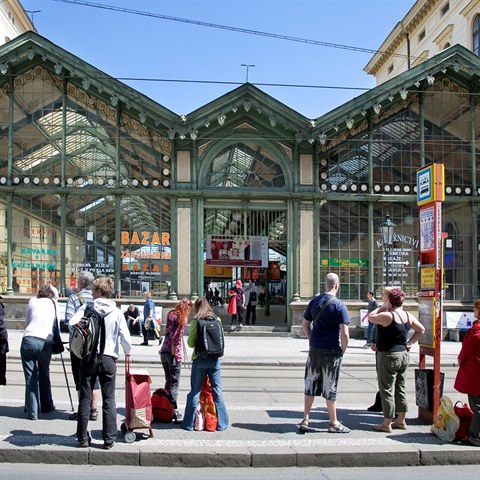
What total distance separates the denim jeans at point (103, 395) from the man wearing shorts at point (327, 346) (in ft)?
7.60

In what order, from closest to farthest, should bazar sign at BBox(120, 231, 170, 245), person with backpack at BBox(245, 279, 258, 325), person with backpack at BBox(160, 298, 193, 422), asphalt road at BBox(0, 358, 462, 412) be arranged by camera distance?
person with backpack at BBox(160, 298, 193, 422), asphalt road at BBox(0, 358, 462, 412), bazar sign at BBox(120, 231, 170, 245), person with backpack at BBox(245, 279, 258, 325)

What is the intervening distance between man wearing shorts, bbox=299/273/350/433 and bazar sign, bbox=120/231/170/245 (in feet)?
46.7

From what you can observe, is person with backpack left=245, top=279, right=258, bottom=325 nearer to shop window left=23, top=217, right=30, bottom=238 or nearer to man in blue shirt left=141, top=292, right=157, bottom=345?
man in blue shirt left=141, top=292, right=157, bottom=345

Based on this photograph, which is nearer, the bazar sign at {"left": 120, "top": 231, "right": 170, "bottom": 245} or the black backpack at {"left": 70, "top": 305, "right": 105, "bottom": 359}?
the black backpack at {"left": 70, "top": 305, "right": 105, "bottom": 359}

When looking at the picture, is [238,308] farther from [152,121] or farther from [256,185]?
[152,121]

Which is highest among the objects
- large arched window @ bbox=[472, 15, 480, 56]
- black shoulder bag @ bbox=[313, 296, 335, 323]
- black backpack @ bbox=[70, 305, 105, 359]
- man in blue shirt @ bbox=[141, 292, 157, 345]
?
large arched window @ bbox=[472, 15, 480, 56]

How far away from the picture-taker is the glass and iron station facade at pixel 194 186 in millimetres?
21656

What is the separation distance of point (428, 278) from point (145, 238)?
46.8 feet

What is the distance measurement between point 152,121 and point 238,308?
6791 mm

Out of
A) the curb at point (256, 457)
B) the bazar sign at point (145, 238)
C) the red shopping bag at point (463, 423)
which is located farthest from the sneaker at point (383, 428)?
the bazar sign at point (145, 238)

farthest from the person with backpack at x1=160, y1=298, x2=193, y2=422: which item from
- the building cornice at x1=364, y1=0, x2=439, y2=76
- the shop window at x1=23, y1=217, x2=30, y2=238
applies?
the building cornice at x1=364, y1=0, x2=439, y2=76

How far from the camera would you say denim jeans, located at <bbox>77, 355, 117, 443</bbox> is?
7016 millimetres

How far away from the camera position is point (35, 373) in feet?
27.7

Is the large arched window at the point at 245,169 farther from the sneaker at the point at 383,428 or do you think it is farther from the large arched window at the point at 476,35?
the large arched window at the point at 476,35
